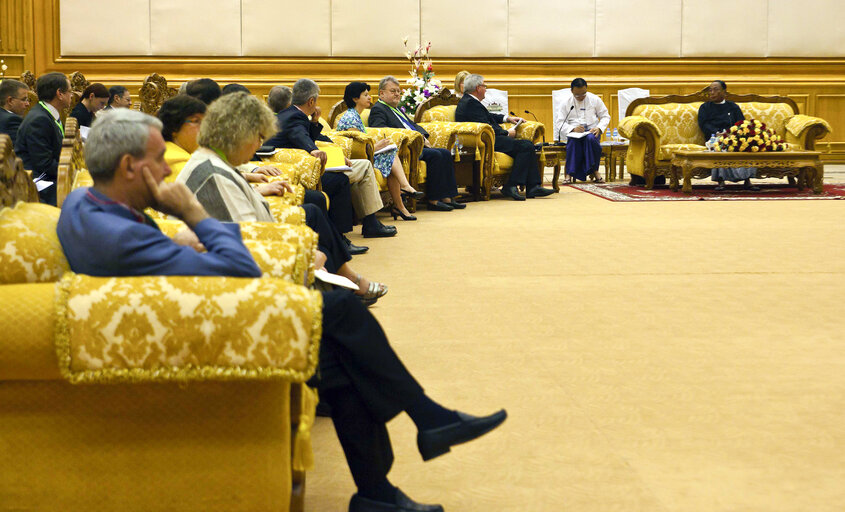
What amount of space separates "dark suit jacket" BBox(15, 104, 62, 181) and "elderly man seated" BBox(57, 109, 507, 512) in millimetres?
3940

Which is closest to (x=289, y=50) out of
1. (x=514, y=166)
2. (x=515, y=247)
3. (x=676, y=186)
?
(x=514, y=166)

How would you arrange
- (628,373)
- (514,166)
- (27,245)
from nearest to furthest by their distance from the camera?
(27,245), (628,373), (514,166)

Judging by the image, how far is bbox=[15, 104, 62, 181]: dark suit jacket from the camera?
5.79 m

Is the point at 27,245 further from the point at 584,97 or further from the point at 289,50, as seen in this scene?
the point at 289,50

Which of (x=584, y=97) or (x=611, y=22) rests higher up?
(x=611, y=22)

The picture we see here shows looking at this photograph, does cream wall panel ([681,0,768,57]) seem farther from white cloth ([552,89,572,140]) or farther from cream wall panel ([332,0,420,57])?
cream wall panel ([332,0,420,57])

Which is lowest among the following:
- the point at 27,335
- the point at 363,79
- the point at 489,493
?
the point at 489,493

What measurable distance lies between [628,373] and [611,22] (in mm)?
10329

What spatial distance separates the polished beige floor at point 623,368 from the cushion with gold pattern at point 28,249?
789 millimetres

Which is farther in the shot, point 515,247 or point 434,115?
point 434,115

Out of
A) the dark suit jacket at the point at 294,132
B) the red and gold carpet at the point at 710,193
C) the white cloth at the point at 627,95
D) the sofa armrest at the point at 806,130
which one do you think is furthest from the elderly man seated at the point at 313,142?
the white cloth at the point at 627,95

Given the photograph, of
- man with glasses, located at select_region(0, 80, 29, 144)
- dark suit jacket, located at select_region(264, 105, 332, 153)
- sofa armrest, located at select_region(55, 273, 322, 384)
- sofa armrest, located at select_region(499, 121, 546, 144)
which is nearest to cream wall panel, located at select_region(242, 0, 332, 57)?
sofa armrest, located at select_region(499, 121, 546, 144)

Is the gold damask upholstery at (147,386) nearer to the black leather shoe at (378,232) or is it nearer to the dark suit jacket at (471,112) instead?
the black leather shoe at (378,232)

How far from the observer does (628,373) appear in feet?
11.0
